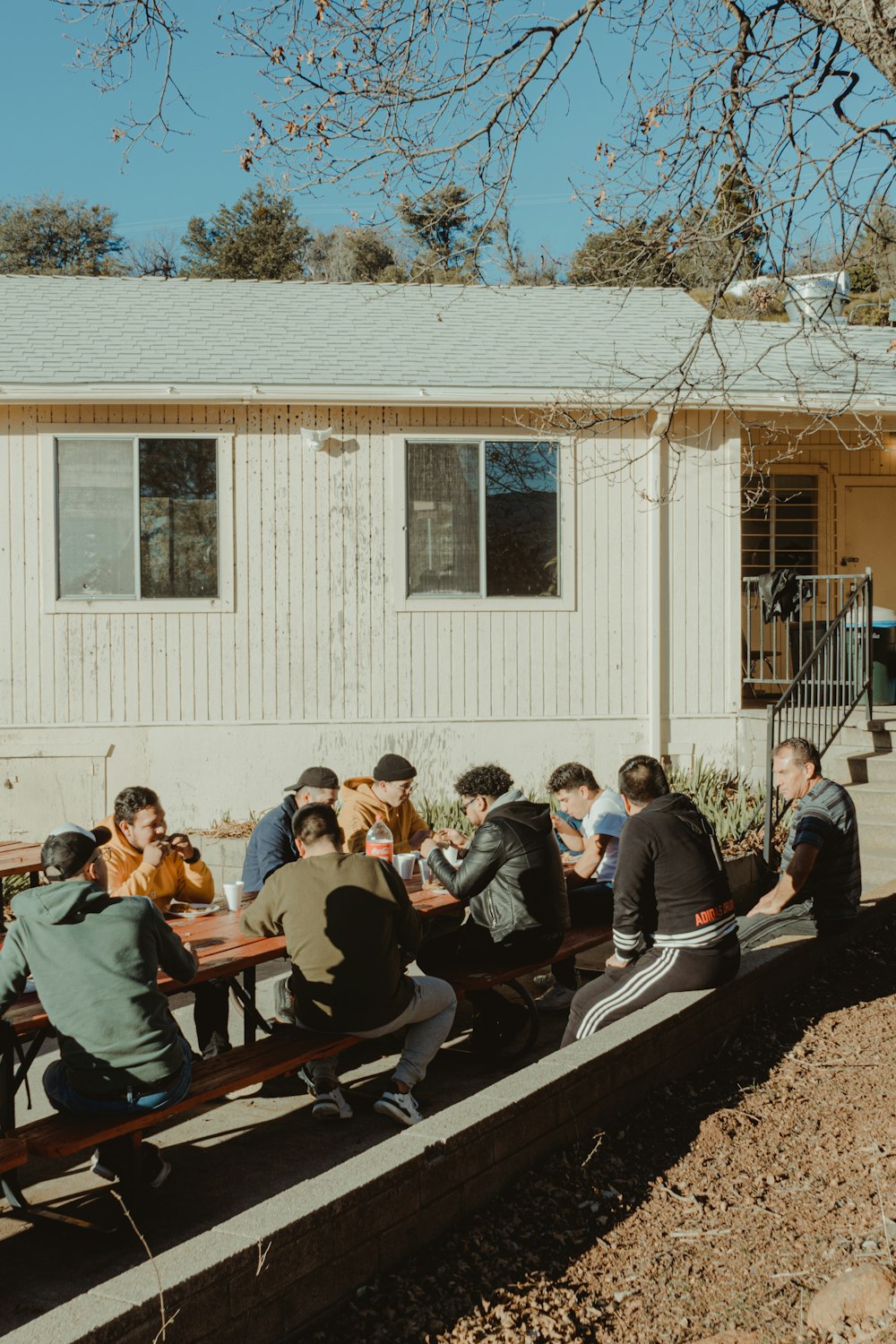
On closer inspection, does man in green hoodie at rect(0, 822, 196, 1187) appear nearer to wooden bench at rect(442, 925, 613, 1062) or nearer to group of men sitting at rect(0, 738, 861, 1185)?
group of men sitting at rect(0, 738, 861, 1185)

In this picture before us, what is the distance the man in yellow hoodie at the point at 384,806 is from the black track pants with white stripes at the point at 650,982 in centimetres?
210

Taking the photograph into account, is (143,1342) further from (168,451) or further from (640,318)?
(640,318)

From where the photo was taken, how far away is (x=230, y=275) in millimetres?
31938

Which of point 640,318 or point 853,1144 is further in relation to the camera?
point 640,318

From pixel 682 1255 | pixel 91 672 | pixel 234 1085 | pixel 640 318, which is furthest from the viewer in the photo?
pixel 640 318

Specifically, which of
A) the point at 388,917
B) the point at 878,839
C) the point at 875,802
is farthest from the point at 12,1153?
the point at 875,802

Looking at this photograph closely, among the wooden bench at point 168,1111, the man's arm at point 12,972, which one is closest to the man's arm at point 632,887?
the wooden bench at point 168,1111

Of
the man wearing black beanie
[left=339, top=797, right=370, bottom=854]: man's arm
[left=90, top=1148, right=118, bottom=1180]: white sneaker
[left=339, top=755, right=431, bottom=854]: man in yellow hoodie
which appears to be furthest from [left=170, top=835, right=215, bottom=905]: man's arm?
[left=90, top=1148, right=118, bottom=1180]: white sneaker

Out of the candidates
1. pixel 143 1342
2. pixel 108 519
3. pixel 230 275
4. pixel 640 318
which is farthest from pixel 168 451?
pixel 230 275

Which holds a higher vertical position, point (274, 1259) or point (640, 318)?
point (640, 318)

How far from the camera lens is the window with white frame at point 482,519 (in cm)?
1138

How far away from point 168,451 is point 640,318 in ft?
19.2

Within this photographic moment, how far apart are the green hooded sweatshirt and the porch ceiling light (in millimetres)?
7357

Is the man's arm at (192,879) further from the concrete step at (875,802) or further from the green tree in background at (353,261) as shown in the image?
the green tree in background at (353,261)
